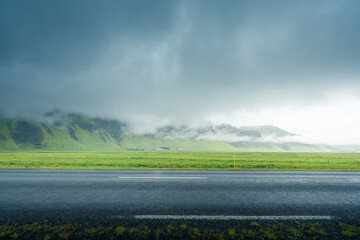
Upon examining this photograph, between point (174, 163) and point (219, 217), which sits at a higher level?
point (219, 217)

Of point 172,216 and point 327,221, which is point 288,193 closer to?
point 327,221

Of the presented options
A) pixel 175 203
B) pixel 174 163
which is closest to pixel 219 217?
pixel 175 203

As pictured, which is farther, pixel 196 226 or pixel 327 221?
pixel 327 221

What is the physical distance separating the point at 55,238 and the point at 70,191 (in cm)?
452

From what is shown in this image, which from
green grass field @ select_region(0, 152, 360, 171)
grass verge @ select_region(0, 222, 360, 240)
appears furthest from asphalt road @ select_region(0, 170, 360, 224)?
green grass field @ select_region(0, 152, 360, 171)

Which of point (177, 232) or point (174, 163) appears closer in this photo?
point (177, 232)

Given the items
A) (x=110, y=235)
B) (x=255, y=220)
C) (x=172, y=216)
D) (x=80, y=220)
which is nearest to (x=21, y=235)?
(x=80, y=220)

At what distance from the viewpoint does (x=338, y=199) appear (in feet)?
23.2

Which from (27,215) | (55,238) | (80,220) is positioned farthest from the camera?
(27,215)

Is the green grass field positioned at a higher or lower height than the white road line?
lower

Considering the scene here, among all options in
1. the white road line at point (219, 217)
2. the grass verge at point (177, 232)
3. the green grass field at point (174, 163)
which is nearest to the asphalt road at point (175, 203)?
the white road line at point (219, 217)

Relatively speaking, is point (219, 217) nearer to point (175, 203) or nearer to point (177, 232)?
point (177, 232)

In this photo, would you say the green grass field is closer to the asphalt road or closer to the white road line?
the asphalt road

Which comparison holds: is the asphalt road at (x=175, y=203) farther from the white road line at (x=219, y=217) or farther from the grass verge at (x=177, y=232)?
the grass verge at (x=177, y=232)
